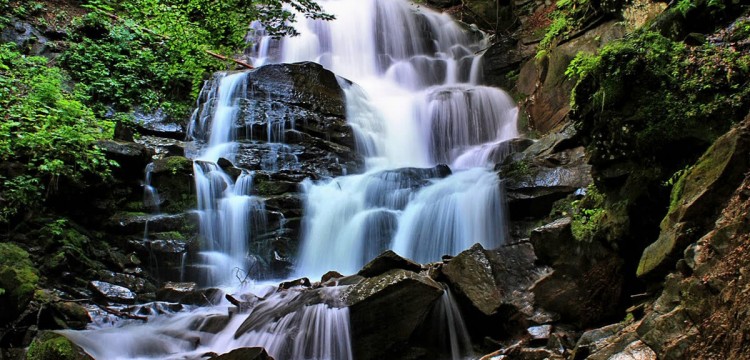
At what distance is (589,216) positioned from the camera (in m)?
5.24

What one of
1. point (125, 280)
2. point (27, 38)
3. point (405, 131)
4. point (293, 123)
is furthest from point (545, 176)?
point (27, 38)

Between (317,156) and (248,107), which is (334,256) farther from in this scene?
(248,107)

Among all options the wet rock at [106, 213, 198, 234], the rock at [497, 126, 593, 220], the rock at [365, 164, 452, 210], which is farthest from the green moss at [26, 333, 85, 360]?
the rock at [497, 126, 593, 220]

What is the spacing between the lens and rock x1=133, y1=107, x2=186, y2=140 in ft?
38.9

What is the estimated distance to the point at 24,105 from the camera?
7.98 m

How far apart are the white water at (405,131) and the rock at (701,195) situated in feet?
15.1

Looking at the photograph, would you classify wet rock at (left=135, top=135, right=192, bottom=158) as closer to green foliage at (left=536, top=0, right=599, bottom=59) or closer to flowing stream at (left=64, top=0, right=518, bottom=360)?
flowing stream at (left=64, top=0, right=518, bottom=360)

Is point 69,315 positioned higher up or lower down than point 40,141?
lower down

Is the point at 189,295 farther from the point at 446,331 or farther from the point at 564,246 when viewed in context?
the point at 564,246

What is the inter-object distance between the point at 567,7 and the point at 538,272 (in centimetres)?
1038

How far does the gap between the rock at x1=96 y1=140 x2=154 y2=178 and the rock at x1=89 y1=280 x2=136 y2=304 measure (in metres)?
2.48

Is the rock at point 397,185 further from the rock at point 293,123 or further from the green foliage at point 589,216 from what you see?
the green foliage at point 589,216

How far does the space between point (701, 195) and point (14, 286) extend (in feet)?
22.2

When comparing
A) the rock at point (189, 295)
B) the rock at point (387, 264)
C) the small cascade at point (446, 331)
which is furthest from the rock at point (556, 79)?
the rock at point (189, 295)
